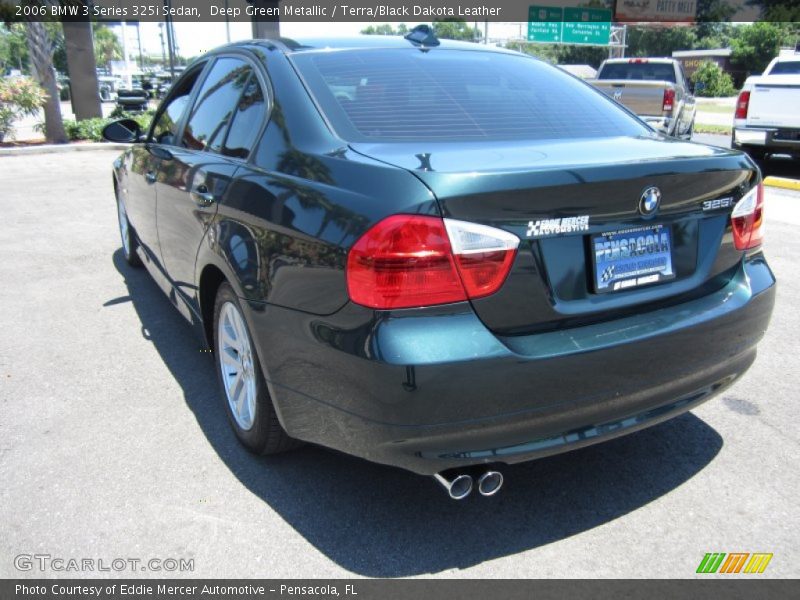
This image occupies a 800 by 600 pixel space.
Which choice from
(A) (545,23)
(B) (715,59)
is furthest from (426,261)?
(B) (715,59)

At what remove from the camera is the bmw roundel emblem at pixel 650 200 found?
2.31 meters

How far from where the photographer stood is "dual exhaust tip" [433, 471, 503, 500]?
2234 mm

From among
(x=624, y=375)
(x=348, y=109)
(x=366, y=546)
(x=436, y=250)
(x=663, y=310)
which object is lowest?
(x=366, y=546)

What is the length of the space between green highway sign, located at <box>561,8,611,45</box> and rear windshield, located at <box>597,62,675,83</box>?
30.0 m

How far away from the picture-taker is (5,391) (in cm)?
375

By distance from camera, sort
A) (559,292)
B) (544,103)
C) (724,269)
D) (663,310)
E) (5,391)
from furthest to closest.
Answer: (5,391) → (544,103) → (724,269) → (663,310) → (559,292)

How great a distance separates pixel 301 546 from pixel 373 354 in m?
0.88

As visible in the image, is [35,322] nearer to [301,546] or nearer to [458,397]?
[301,546]

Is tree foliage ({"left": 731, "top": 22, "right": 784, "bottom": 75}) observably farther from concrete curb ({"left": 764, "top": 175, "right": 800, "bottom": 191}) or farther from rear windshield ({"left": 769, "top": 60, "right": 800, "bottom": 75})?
concrete curb ({"left": 764, "top": 175, "right": 800, "bottom": 191})

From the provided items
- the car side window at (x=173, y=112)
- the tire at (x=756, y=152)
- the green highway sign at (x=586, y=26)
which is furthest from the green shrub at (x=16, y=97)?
the green highway sign at (x=586, y=26)

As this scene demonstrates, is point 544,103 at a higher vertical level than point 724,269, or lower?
higher

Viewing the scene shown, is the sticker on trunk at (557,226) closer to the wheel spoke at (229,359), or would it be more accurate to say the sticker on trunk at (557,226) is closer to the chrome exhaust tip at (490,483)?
the chrome exhaust tip at (490,483)

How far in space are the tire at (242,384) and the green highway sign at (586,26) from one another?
149 ft

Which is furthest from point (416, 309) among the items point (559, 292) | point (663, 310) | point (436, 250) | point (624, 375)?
point (663, 310)
